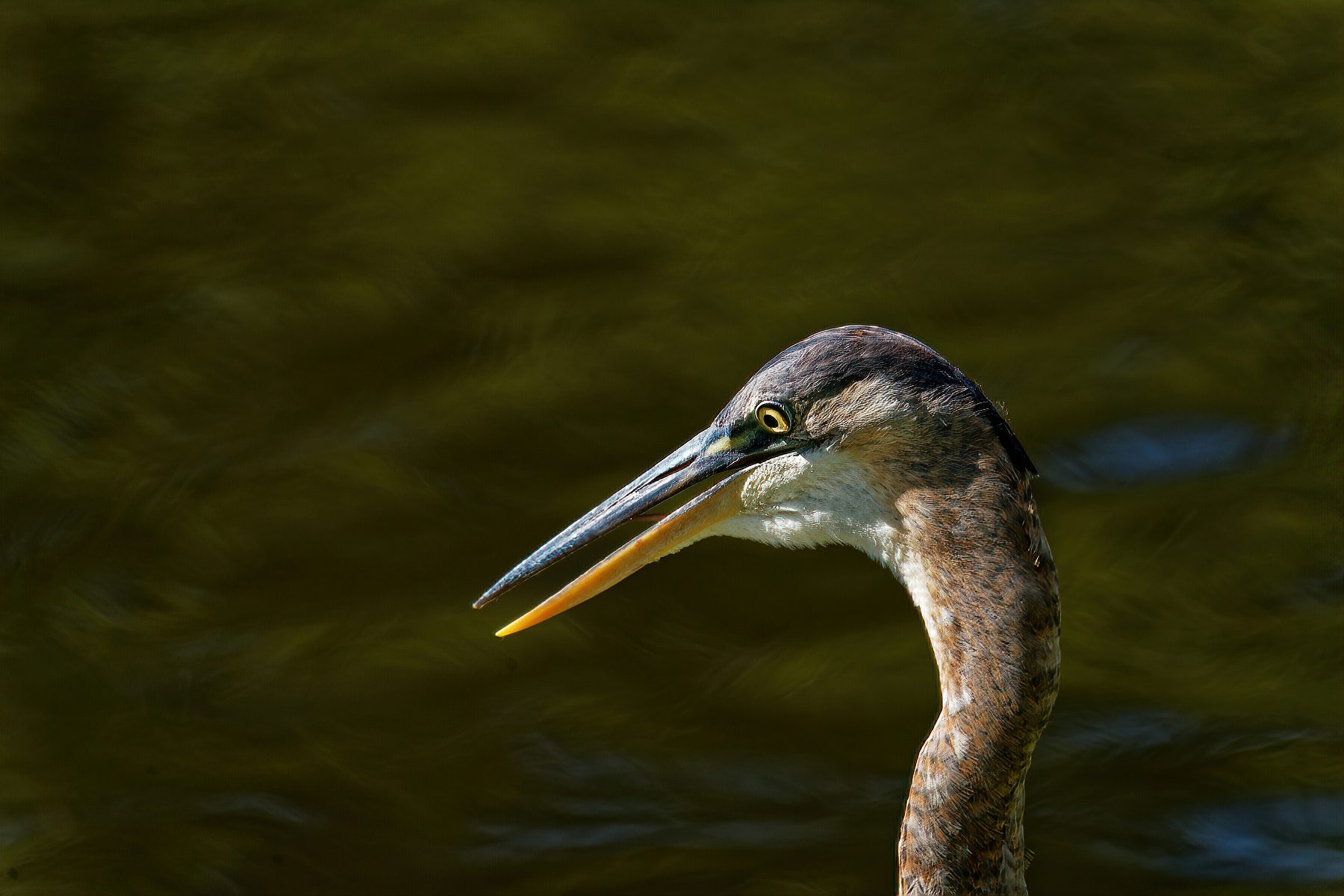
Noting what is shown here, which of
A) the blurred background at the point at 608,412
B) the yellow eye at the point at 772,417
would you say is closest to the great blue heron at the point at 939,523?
the yellow eye at the point at 772,417

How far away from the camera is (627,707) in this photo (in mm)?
5391

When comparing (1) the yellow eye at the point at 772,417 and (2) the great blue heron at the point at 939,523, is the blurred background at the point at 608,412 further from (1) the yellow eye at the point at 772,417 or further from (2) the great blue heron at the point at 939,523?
(1) the yellow eye at the point at 772,417

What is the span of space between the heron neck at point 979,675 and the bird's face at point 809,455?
0.46ft

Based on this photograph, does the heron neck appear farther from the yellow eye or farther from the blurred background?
the blurred background

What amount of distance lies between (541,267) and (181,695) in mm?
2539

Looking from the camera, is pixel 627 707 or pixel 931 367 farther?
pixel 627 707

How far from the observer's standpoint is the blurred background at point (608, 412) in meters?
5.05

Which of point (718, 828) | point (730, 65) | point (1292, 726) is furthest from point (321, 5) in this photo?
point (1292, 726)

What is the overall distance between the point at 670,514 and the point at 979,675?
2.67 feet

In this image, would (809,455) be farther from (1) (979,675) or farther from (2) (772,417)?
(1) (979,675)

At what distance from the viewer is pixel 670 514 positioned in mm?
3746

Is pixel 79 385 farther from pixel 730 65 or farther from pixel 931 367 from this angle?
pixel 931 367

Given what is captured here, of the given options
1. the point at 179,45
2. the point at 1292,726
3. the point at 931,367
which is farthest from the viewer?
the point at 179,45

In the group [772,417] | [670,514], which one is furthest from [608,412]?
[772,417]
